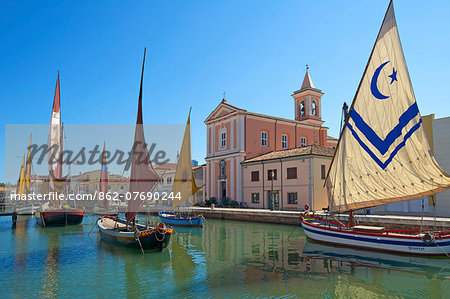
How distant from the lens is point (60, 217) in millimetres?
30922

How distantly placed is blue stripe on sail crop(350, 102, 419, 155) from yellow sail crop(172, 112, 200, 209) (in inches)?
584

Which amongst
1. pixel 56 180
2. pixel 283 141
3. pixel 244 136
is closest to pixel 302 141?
pixel 283 141

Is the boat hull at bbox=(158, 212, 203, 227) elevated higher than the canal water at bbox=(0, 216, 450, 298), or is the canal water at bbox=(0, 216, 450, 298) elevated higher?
the boat hull at bbox=(158, 212, 203, 227)

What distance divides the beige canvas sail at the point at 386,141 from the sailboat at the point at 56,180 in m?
25.6

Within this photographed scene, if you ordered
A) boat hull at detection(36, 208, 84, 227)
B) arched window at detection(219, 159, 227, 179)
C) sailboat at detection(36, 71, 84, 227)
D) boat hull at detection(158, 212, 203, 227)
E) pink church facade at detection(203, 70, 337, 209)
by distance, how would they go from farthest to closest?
1. arched window at detection(219, 159, 227, 179)
2. pink church facade at detection(203, 70, 337, 209)
3. sailboat at detection(36, 71, 84, 227)
4. boat hull at detection(36, 208, 84, 227)
5. boat hull at detection(158, 212, 203, 227)

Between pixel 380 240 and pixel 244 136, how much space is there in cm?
2659

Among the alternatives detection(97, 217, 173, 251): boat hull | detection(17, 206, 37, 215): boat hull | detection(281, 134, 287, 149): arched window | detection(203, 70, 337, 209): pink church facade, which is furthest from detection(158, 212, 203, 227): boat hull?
detection(17, 206, 37, 215): boat hull

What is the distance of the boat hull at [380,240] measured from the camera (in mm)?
14672

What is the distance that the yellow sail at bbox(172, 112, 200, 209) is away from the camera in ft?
89.9

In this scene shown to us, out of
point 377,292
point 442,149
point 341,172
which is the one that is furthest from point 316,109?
point 377,292

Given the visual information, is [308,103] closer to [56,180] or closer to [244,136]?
[244,136]

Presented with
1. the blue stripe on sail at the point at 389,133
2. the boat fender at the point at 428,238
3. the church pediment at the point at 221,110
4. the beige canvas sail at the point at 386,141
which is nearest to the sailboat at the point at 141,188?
the beige canvas sail at the point at 386,141

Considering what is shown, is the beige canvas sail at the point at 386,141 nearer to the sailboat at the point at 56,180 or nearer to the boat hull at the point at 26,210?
the sailboat at the point at 56,180

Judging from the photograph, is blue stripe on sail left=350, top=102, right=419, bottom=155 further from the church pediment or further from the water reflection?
the church pediment
